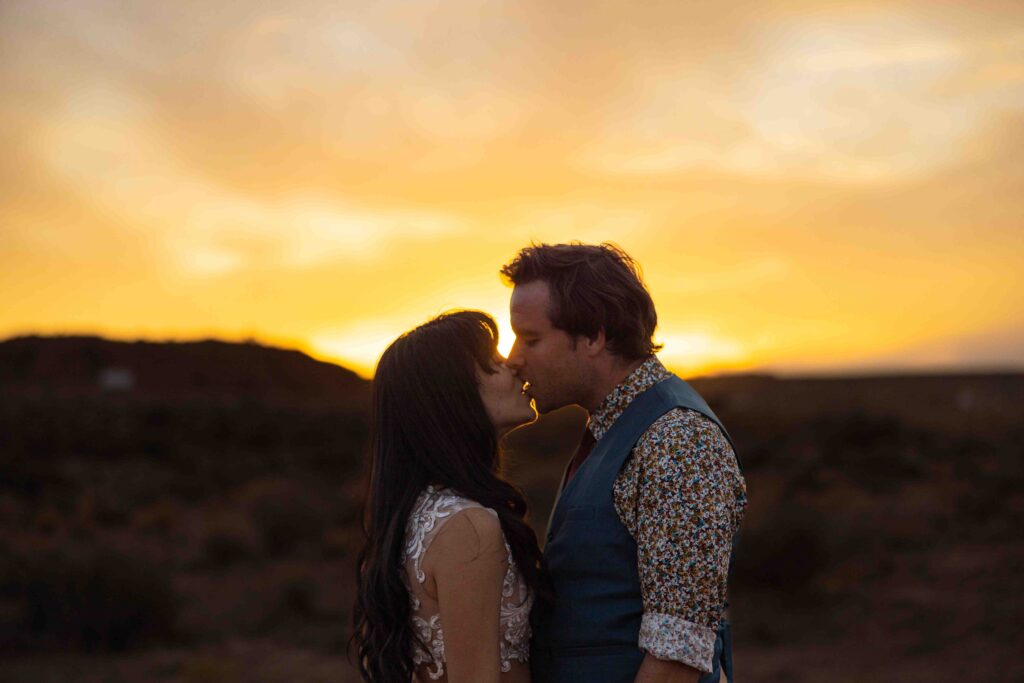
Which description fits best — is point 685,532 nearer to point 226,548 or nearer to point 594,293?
point 594,293

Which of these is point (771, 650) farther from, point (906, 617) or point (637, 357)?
point (637, 357)

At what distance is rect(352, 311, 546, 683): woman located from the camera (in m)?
2.65

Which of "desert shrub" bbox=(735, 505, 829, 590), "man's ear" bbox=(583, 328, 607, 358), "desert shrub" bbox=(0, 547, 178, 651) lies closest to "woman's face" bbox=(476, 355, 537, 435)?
"man's ear" bbox=(583, 328, 607, 358)

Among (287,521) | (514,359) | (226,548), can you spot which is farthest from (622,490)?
(287,521)

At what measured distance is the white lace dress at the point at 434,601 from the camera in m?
2.74

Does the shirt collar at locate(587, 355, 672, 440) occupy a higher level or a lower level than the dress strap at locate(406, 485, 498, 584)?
higher

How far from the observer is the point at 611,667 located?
2682 millimetres

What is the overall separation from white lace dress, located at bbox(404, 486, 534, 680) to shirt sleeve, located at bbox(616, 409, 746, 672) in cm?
45

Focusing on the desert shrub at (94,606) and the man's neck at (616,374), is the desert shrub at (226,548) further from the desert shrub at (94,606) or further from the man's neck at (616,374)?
the man's neck at (616,374)

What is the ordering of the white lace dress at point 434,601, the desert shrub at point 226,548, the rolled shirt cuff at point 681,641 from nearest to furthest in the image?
the rolled shirt cuff at point 681,641 < the white lace dress at point 434,601 < the desert shrub at point 226,548

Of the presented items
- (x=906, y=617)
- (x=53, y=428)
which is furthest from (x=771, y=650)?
(x=53, y=428)

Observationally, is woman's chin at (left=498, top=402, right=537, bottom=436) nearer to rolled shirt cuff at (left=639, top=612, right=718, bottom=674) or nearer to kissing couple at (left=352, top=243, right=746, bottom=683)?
kissing couple at (left=352, top=243, right=746, bottom=683)

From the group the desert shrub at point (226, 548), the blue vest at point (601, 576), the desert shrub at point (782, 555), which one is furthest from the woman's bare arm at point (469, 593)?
the desert shrub at point (226, 548)

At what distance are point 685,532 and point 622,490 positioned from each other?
271 millimetres
